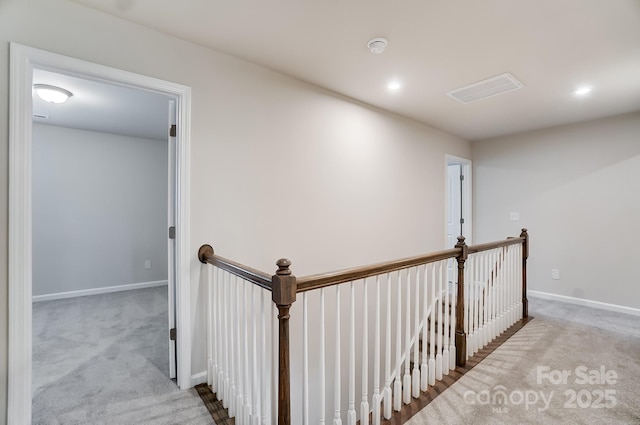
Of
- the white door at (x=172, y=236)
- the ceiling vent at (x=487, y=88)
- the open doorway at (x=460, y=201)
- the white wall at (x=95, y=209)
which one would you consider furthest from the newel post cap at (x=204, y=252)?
the open doorway at (x=460, y=201)

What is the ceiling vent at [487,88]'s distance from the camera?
264cm

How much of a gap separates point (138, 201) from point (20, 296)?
352 cm

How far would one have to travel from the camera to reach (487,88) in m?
2.83

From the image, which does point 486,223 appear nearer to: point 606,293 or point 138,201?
point 606,293

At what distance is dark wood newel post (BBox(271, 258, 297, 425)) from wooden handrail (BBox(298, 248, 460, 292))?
0.07 meters

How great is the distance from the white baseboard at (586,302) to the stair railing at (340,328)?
119 centimetres

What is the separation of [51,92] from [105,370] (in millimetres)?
2537

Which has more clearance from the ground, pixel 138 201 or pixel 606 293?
pixel 138 201

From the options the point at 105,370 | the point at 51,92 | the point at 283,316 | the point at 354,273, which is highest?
the point at 51,92

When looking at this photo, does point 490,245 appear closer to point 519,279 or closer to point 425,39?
point 519,279

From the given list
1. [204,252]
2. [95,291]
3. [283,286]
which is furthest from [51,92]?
[283,286]

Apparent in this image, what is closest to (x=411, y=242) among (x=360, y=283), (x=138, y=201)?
(x=360, y=283)

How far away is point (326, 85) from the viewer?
2.80 meters

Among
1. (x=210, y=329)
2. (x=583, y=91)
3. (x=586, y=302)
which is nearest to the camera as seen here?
(x=210, y=329)
